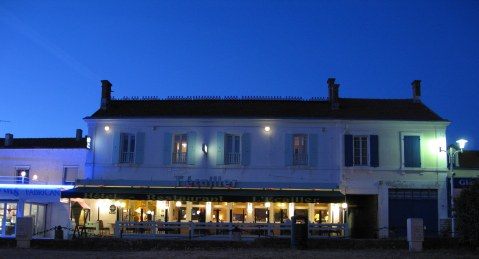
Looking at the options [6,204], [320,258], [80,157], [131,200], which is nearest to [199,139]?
[131,200]

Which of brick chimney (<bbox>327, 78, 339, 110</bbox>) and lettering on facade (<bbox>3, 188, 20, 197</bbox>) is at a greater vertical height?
brick chimney (<bbox>327, 78, 339, 110</bbox>)

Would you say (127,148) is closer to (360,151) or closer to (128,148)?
(128,148)

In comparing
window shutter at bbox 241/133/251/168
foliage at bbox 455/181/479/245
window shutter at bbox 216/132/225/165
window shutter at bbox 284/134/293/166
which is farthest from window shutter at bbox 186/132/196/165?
foliage at bbox 455/181/479/245

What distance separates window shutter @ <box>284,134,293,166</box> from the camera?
2705 cm

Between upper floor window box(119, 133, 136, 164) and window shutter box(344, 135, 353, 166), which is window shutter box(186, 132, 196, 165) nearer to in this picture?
upper floor window box(119, 133, 136, 164)

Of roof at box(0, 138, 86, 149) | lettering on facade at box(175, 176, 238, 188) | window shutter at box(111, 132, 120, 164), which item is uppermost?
roof at box(0, 138, 86, 149)

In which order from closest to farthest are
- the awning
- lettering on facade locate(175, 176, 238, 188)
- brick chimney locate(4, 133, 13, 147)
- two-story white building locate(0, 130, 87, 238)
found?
the awning < lettering on facade locate(175, 176, 238, 188) < two-story white building locate(0, 130, 87, 238) < brick chimney locate(4, 133, 13, 147)

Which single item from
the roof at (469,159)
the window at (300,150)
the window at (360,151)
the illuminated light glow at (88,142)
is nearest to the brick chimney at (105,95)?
the illuminated light glow at (88,142)

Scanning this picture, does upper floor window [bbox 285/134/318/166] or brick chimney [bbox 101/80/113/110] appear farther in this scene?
brick chimney [bbox 101/80/113/110]

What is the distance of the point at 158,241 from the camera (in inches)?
849

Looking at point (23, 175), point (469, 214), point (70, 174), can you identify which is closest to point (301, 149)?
point (469, 214)

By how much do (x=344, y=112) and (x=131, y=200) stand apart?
11278mm

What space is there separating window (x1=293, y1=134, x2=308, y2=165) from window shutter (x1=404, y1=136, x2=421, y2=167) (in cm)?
463

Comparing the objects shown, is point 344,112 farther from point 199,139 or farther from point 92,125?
point 92,125
